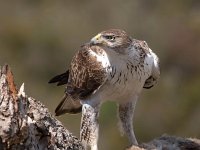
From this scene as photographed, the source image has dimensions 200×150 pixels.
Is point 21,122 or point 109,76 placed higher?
point 109,76

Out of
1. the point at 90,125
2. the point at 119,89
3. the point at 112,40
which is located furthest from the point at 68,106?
the point at 112,40

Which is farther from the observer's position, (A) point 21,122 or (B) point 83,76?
(B) point 83,76

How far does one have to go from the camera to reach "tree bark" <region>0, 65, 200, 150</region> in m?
7.77

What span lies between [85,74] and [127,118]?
2.37 ft

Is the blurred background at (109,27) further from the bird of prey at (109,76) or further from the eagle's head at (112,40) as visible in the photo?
the eagle's head at (112,40)

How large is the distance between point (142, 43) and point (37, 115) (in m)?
2.45

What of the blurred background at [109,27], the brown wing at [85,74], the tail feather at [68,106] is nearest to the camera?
the brown wing at [85,74]

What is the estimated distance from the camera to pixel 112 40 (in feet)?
32.6

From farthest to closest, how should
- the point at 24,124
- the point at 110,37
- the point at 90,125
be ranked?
the point at 90,125
the point at 110,37
the point at 24,124

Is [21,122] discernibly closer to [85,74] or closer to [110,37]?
[110,37]

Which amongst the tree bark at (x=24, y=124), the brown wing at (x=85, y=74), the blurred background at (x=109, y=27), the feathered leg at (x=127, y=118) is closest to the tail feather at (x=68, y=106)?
the brown wing at (x=85, y=74)

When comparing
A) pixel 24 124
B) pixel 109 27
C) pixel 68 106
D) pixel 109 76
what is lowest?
pixel 24 124

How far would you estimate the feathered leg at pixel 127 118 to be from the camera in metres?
10.8

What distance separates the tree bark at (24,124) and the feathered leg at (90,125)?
5.19 ft
